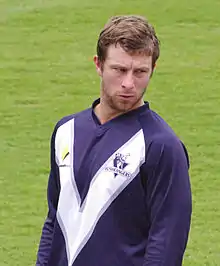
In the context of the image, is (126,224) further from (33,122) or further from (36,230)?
(33,122)

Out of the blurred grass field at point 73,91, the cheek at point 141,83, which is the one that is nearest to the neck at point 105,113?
the cheek at point 141,83

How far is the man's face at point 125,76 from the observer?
12.0ft

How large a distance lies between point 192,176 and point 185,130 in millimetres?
1259

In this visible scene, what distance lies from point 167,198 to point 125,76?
1.48 feet

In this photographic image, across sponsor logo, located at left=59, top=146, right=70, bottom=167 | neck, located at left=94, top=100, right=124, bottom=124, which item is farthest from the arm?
neck, located at left=94, top=100, right=124, bottom=124

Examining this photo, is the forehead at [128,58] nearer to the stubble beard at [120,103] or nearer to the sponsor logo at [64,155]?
the stubble beard at [120,103]

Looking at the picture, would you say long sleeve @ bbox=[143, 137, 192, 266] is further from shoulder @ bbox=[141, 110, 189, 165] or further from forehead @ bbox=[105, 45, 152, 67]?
forehead @ bbox=[105, 45, 152, 67]

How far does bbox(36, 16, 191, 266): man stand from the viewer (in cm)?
363

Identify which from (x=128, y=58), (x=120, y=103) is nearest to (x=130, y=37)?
(x=128, y=58)

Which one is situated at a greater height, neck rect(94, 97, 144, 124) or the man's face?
the man's face

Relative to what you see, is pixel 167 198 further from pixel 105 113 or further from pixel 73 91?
pixel 73 91

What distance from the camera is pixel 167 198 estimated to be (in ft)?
11.9

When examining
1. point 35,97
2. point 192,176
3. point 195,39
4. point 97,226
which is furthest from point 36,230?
point 195,39

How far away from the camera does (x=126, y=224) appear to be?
3670 mm
